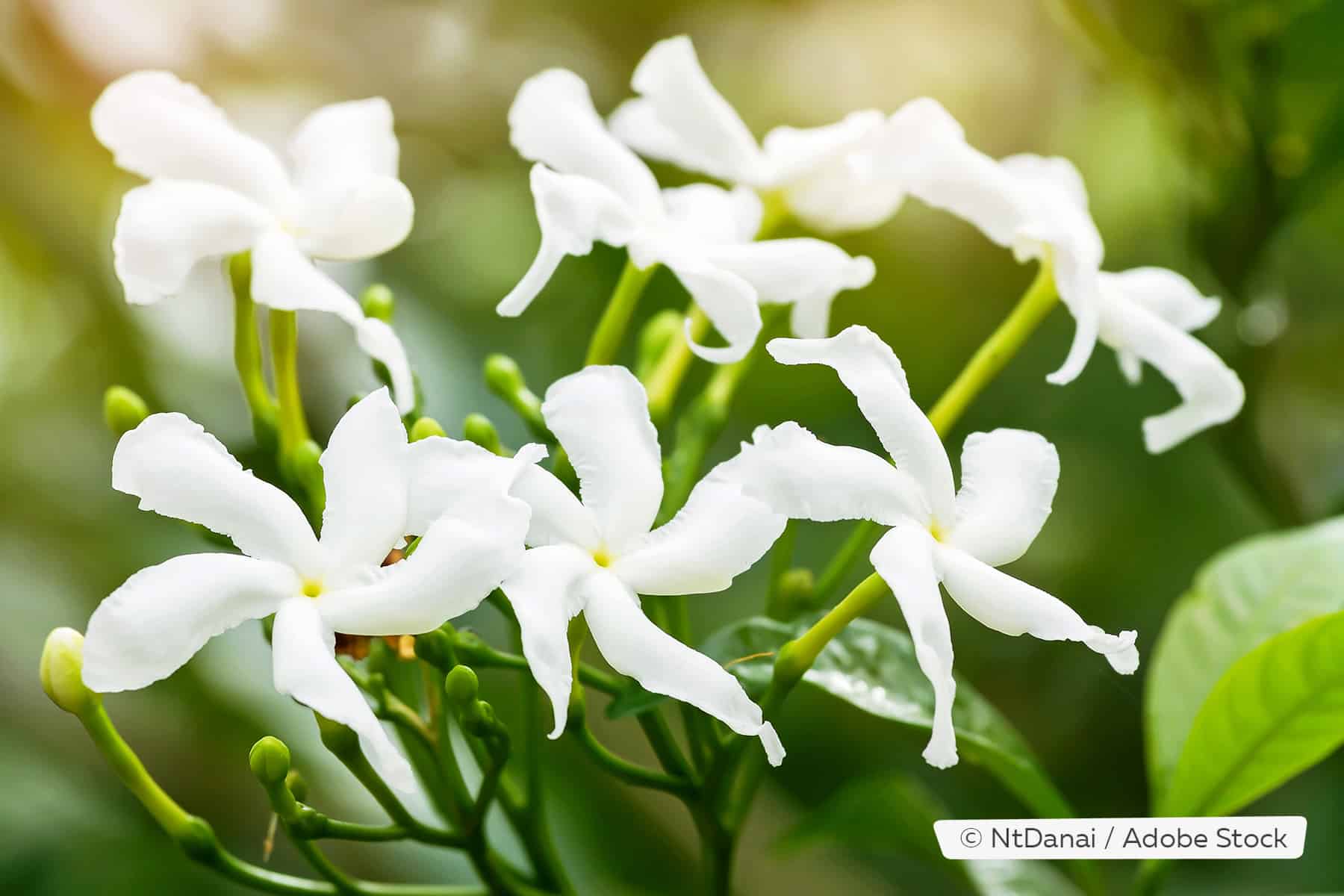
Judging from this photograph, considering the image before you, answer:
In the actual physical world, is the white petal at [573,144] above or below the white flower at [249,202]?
above

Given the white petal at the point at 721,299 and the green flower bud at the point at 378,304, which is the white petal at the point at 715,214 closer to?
the white petal at the point at 721,299

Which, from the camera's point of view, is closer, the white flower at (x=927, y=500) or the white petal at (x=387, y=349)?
the white flower at (x=927, y=500)

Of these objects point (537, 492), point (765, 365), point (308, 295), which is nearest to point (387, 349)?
point (308, 295)

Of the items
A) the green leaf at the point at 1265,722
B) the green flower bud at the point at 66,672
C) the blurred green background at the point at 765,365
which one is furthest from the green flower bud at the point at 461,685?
the blurred green background at the point at 765,365

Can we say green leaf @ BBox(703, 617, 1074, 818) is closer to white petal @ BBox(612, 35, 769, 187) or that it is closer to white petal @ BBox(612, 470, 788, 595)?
white petal @ BBox(612, 470, 788, 595)

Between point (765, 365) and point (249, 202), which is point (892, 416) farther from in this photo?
point (765, 365)

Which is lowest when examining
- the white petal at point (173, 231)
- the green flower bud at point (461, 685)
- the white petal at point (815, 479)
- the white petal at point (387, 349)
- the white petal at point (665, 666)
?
the green flower bud at point (461, 685)

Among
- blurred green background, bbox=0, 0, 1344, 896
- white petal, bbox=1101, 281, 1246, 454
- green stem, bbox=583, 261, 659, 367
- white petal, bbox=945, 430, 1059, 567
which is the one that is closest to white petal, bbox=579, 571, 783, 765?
white petal, bbox=945, 430, 1059, 567
